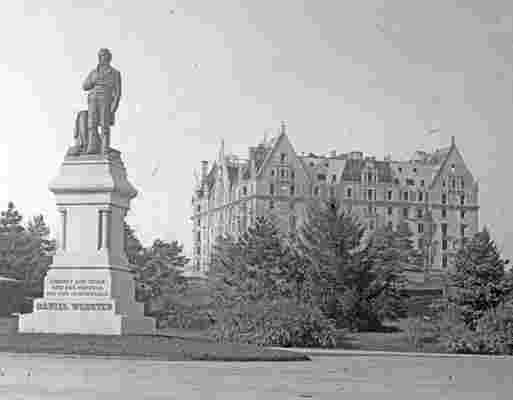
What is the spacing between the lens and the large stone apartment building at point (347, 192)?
134 m

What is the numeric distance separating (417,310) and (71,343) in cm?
4204

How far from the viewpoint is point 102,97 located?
33.1 m

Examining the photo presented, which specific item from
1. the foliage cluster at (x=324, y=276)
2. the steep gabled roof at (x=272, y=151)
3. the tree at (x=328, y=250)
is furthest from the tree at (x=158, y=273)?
the steep gabled roof at (x=272, y=151)

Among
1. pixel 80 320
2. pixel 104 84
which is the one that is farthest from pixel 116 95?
pixel 80 320

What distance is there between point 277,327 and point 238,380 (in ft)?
50.6

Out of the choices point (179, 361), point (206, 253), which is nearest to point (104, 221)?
point (179, 361)

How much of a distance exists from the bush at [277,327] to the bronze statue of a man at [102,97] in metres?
7.34

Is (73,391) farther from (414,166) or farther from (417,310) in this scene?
(414,166)

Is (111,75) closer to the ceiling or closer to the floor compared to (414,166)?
closer to the floor

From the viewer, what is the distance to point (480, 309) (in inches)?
1438

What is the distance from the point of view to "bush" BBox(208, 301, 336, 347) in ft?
105

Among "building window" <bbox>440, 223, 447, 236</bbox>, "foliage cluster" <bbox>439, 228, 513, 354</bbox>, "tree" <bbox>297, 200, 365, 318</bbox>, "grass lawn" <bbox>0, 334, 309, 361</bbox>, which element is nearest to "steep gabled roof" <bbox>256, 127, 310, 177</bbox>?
"building window" <bbox>440, 223, 447, 236</bbox>

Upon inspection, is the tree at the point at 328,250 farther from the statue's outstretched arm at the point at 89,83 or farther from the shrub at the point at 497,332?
the statue's outstretched arm at the point at 89,83

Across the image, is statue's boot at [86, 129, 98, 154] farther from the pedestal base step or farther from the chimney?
the chimney
